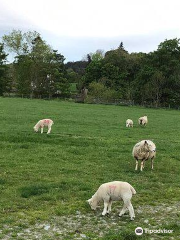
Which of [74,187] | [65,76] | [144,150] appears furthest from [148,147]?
[65,76]

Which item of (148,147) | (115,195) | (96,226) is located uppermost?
(148,147)

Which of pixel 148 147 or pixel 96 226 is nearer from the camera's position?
pixel 96 226

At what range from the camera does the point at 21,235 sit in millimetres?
7570

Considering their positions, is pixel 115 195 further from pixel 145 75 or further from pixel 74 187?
pixel 145 75

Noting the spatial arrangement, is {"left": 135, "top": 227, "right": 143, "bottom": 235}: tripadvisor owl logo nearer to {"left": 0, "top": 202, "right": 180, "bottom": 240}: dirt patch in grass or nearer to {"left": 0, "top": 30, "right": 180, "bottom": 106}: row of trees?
{"left": 0, "top": 202, "right": 180, "bottom": 240}: dirt patch in grass

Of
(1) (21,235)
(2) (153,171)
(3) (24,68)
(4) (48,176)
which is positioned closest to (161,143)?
(2) (153,171)

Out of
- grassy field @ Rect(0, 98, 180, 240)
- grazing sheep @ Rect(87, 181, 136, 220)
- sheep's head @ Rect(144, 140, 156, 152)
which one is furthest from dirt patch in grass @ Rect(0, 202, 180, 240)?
sheep's head @ Rect(144, 140, 156, 152)

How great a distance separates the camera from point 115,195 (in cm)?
898

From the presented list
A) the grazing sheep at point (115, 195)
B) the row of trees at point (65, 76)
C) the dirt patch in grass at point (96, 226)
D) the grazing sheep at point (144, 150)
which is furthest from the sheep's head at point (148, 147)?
the row of trees at point (65, 76)

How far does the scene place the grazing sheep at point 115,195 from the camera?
8.77 metres

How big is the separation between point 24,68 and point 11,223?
83.3 m

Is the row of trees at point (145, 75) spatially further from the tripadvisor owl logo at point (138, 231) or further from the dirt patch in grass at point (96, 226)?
the tripadvisor owl logo at point (138, 231)

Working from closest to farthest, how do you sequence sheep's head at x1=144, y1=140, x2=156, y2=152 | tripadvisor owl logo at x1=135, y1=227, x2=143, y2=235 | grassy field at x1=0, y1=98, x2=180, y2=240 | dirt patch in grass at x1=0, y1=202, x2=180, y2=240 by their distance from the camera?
dirt patch in grass at x1=0, y1=202, x2=180, y2=240, tripadvisor owl logo at x1=135, y1=227, x2=143, y2=235, grassy field at x1=0, y1=98, x2=180, y2=240, sheep's head at x1=144, y1=140, x2=156, y2=152

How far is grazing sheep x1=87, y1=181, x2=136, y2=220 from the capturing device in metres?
8.77
